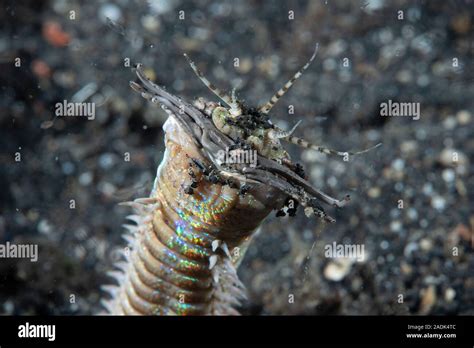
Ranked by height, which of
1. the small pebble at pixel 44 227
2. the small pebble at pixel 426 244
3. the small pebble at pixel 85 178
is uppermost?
the small pebble at pixel 85 178

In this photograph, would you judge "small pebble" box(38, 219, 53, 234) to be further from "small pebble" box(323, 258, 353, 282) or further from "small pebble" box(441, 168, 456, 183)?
"small pebble" box(441, 168, 456, 183)

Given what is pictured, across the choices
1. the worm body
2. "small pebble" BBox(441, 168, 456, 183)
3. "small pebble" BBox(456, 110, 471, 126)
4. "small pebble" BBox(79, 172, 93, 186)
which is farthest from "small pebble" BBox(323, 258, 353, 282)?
"small pebble" BBox(79, 172, 93, 186)

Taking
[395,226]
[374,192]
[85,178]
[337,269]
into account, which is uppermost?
[85,178]

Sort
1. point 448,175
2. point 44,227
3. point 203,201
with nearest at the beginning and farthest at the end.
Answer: point 203,201 < point 448,175 < point 44,227

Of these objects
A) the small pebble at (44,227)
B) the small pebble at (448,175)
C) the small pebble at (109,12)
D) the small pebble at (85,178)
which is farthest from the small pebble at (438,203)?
the small pebble at (109,12)

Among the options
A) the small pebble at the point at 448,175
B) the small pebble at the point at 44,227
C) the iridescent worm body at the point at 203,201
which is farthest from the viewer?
the small pebble at the point at 44,227

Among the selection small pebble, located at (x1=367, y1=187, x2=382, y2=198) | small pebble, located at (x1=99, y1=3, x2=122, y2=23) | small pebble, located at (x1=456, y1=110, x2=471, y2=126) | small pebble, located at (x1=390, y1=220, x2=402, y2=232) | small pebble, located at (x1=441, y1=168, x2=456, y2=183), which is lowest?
small pebble, located at (x1=390, y1=220, x2=402, y2=232)

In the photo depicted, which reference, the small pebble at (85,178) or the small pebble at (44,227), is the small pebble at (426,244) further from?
the small pebble at (44,227)

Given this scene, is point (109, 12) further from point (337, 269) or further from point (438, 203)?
point (438, 203)

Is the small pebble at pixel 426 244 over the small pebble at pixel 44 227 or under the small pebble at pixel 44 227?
under

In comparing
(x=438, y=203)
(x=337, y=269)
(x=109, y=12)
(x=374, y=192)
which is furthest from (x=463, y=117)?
(x=109, y=12)
